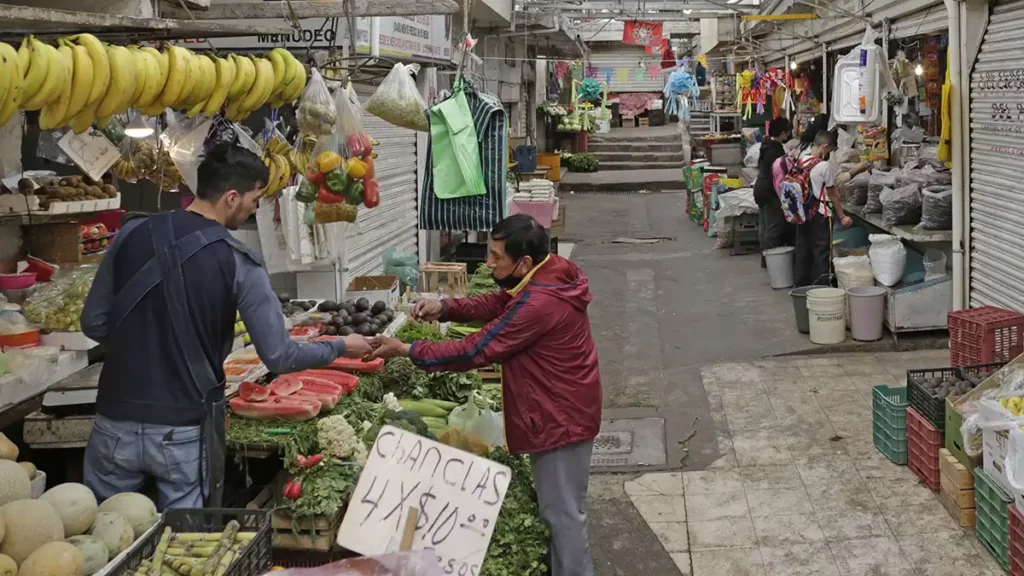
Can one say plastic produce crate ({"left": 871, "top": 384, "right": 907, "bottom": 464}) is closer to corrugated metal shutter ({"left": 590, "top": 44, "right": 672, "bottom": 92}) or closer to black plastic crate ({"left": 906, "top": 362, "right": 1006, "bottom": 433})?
black plastic crate ({"left": 906, "top": 362, "right": 1006, "bottom": 433})

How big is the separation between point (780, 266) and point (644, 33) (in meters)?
9.66

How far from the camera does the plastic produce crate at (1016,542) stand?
16.0 ft

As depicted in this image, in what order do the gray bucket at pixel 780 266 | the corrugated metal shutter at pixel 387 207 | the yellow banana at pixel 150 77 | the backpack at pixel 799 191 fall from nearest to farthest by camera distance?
the yellow banana at pixel 150 77 < the corrugated metal shutter at pixel 387 207 < the backpack at pixel 799 191 < the gray bucket at pixel 780 266

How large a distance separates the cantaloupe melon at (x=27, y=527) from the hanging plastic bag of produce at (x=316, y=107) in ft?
9.61

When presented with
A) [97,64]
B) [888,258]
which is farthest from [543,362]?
[888,258]

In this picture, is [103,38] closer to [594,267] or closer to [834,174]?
[834,174]

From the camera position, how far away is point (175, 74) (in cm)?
413

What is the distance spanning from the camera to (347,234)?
343 inches

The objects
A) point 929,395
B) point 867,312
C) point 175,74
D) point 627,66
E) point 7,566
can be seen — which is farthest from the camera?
point 627,66

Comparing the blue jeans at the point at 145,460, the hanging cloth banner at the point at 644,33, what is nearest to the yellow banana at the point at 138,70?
the blue jeans at the point at 145,460

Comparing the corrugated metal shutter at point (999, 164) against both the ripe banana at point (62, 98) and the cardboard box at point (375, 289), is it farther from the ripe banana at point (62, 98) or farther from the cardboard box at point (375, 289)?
the ripe banana at point (62, 98)

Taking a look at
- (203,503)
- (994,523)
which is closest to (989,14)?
(994,523)

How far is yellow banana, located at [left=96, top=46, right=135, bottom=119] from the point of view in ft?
12.4

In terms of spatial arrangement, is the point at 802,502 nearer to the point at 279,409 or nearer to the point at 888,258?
the point at 279,409
